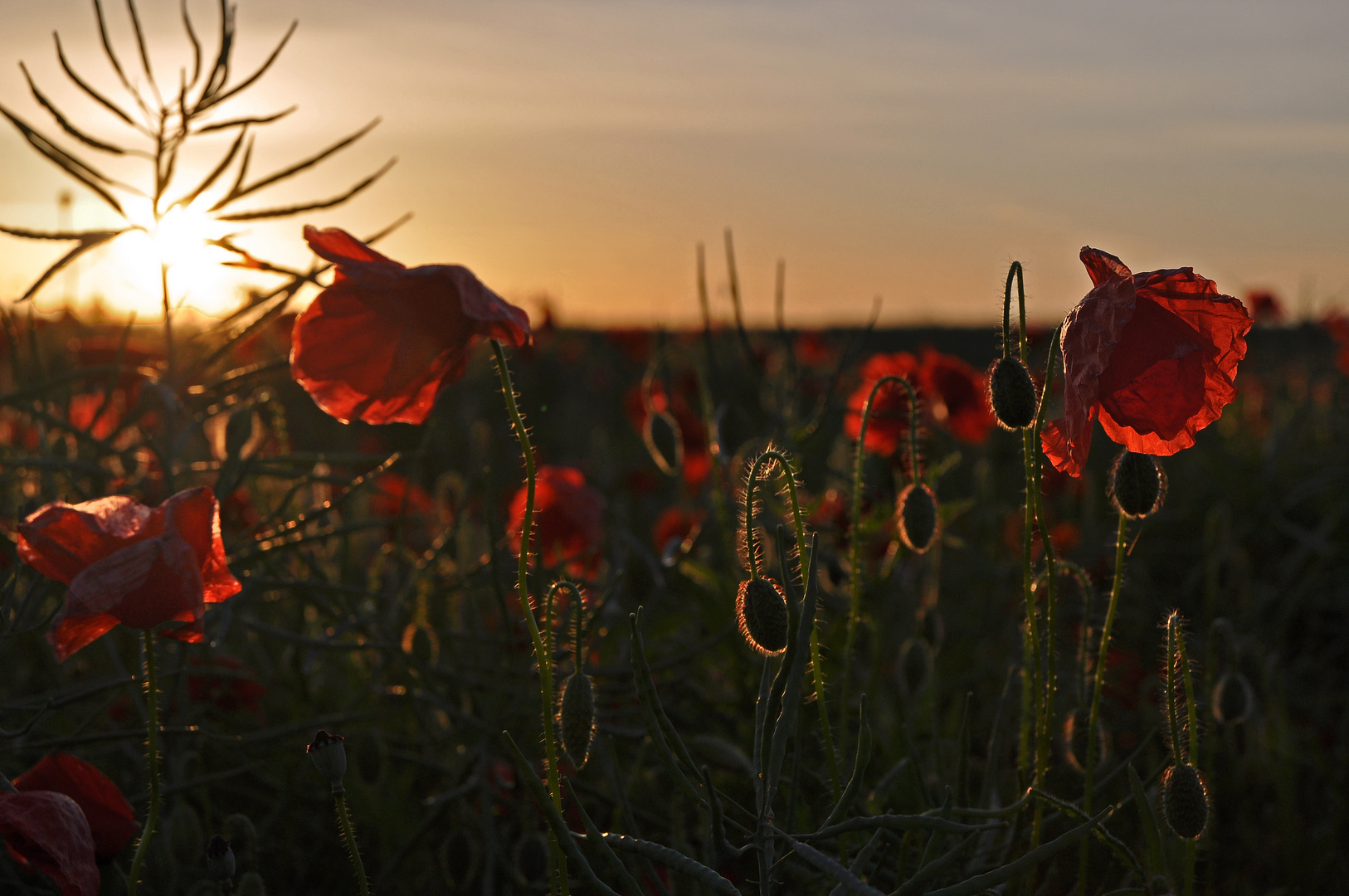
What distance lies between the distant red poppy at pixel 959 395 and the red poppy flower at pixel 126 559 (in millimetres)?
2148

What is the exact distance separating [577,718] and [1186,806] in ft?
2.32

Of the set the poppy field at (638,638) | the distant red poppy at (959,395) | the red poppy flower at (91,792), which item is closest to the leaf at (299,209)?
the poppy field at (638,638)

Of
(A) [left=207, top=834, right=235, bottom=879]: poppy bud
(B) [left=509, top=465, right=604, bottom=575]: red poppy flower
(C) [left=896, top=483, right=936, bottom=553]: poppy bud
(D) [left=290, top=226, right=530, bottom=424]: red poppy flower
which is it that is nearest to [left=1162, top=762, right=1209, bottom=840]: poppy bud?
(C) [left=896, top=483, right=936, bottom=553]: poppy bud

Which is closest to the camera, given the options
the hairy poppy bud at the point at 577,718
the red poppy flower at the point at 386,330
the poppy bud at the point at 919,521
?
the red poppy flower at the point at 386,330

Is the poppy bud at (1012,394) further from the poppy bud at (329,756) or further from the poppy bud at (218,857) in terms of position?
the poppy bud at (218,857)

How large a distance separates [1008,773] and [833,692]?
39 cm

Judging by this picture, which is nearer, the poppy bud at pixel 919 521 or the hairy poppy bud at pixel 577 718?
the hairy poppy bud at pixel 577 718

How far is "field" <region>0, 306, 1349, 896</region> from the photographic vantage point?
1.45m

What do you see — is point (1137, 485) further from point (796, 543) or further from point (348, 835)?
point (348, 835)

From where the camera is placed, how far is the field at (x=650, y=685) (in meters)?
1.45

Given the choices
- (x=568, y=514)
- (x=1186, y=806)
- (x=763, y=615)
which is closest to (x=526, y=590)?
(x=763, y=615)

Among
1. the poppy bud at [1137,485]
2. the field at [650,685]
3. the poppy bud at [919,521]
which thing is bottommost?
the field at [650,685]

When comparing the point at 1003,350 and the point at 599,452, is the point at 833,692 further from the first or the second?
the point at 599,452

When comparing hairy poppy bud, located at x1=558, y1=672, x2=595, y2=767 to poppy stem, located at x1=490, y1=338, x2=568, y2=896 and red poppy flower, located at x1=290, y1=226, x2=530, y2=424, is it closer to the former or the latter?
poppy stem, located at x1=490, y1=338, x2=568, y2=896
